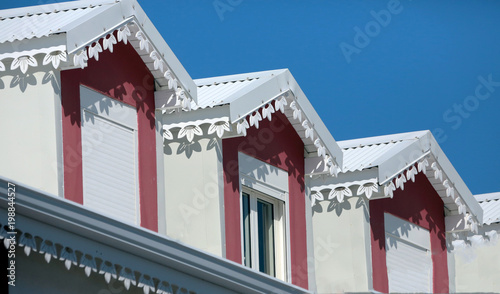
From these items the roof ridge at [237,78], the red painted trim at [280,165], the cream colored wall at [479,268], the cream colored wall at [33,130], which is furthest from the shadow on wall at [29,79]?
the cream colored wall at [479,268]

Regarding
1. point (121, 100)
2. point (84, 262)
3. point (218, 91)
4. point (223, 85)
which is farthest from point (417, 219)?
point (84, 262)

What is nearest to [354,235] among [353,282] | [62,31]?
[353,282]

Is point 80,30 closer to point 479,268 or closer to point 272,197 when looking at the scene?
point 272,197

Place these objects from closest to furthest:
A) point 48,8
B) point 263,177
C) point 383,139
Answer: point 48,8 → point 263,177 → point 383,139

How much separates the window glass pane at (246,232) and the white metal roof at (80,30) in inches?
65.1

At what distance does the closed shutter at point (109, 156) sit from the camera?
554 inches

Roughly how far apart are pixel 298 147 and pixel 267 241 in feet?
5.17

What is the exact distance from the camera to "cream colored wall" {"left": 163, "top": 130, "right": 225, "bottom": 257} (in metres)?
15.7

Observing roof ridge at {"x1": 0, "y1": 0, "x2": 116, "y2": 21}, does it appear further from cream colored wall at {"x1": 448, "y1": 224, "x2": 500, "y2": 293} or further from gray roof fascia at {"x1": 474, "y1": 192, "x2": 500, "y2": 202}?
gray roof fascia at {"x1": 474, "y1": 192, "x2": 500, "y2": 202}

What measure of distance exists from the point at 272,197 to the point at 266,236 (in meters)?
0.53

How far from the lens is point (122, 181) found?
1465cm

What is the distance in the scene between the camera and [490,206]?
75.5 feet

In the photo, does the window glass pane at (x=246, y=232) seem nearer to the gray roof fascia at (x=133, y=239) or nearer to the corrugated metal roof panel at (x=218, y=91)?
the corrugated metal roof panel at (x=218, y=91)

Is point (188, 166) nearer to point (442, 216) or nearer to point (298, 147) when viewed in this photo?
point (298, 147)
